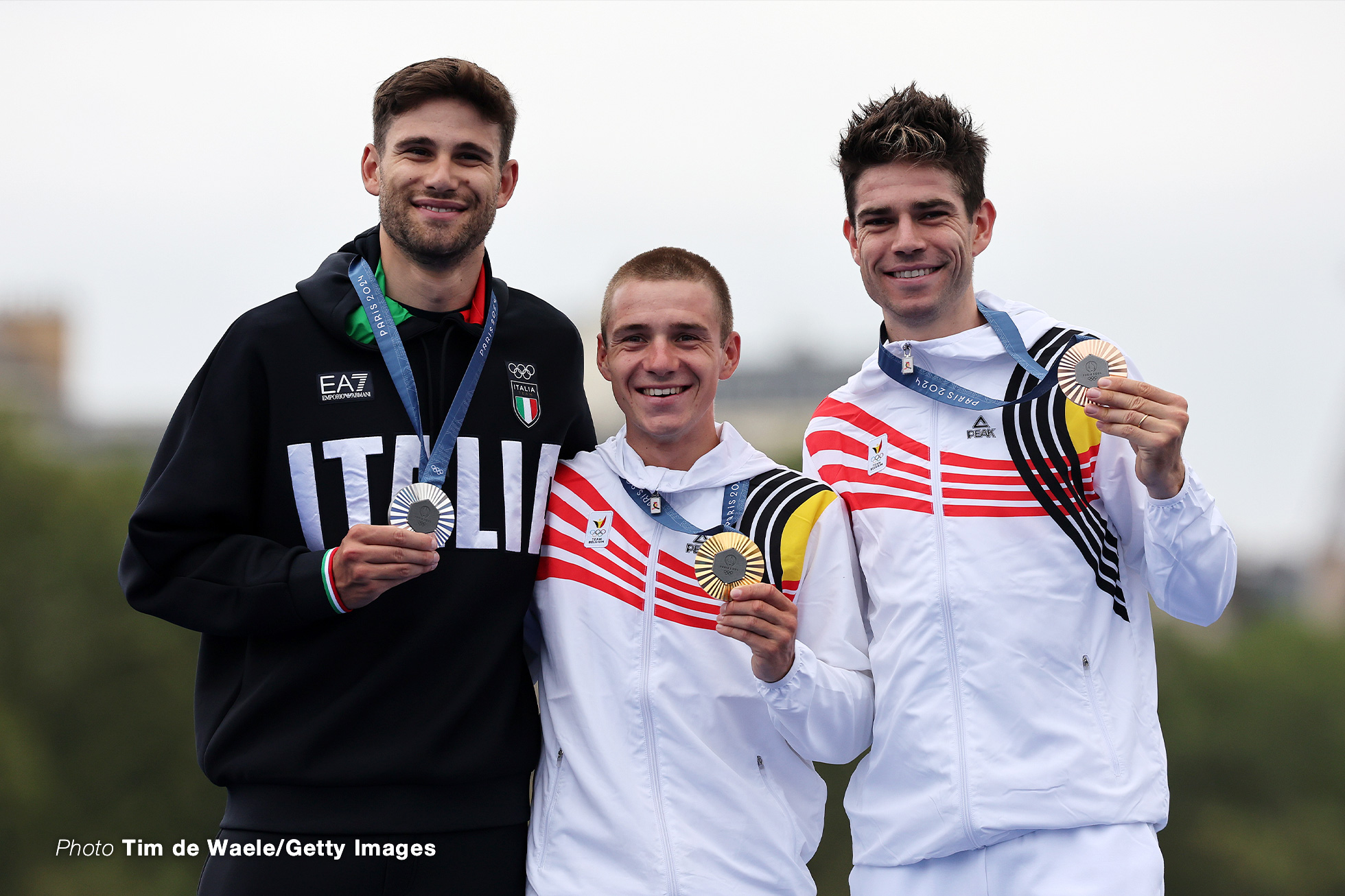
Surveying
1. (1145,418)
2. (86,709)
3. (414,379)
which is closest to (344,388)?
(414,379)

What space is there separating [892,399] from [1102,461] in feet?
2.47

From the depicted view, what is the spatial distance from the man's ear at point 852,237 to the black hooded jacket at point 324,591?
4.60ft

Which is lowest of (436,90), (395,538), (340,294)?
(395,538)

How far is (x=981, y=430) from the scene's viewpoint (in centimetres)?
442

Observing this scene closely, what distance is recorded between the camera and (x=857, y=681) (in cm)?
418

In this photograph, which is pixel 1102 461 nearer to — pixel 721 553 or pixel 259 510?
pixel 721 553

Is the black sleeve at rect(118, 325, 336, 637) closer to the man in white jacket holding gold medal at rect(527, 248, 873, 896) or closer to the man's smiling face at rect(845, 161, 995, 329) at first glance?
the man in white jacket holding gold medal at rect(527, 248, 873, 896)

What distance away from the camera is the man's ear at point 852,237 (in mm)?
4758

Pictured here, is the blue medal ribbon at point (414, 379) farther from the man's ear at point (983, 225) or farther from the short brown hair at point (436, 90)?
the man's ear at point (983, 225)

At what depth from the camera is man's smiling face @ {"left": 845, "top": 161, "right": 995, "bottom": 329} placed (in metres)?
4.53

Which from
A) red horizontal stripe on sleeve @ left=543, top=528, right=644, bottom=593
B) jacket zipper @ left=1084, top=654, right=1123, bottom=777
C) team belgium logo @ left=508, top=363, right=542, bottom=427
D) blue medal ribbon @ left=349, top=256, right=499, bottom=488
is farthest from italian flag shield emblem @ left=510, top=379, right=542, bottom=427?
jacket zipper @ left=1084, top=654, right=1123, bottom=777

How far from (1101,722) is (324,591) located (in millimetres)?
2487

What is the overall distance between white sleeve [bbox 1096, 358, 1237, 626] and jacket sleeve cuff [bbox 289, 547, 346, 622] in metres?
2.53

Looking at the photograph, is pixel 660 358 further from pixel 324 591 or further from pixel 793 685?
pixel 324 591
